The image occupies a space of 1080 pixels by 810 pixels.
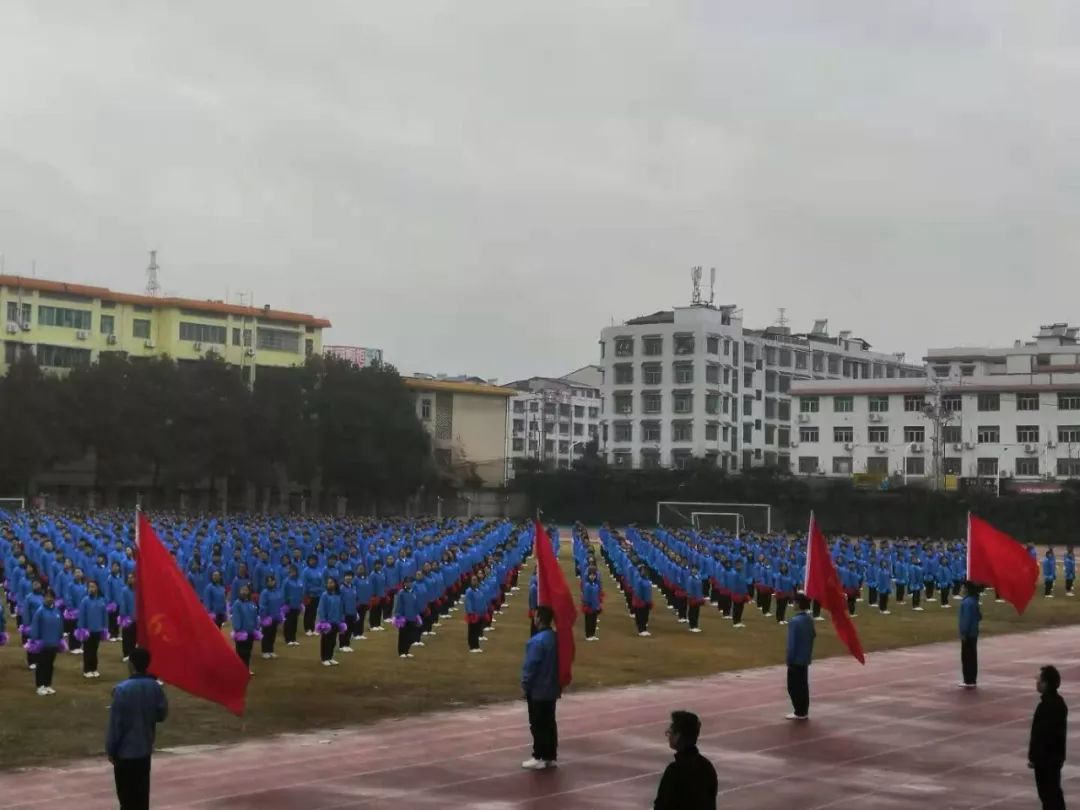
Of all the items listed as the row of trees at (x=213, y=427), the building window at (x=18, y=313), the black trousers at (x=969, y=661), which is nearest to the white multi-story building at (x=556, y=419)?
the row of trees at (x=213, y=427)

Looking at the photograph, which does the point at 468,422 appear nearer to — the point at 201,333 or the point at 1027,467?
the point at 201,333

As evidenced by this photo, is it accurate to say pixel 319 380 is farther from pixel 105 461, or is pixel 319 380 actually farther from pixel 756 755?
pixel 756 755

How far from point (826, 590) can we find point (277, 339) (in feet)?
208

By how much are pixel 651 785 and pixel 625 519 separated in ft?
191

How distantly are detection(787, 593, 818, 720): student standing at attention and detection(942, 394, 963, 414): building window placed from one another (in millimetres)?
59529

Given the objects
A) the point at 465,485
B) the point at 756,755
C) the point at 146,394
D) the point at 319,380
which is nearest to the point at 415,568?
the point at 756,755

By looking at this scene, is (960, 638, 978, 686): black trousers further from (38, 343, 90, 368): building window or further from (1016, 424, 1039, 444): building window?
(38, 343, 90, 368): building window

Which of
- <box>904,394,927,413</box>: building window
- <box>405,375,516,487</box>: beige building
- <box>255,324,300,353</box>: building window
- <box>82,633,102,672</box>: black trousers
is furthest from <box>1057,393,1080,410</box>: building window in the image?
<box>82,633,102,672</box>: black trousers

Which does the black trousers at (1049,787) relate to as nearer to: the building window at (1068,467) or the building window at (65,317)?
the building window at (1068,467)

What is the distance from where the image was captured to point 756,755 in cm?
1325

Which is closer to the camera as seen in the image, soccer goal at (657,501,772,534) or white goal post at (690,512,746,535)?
white goal post at (690,512,746,535)

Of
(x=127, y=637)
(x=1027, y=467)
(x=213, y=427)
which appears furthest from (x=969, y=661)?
(x=1027, y=467)

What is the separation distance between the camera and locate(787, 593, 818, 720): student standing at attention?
1505 centimetres

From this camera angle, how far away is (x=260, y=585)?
2331cm
